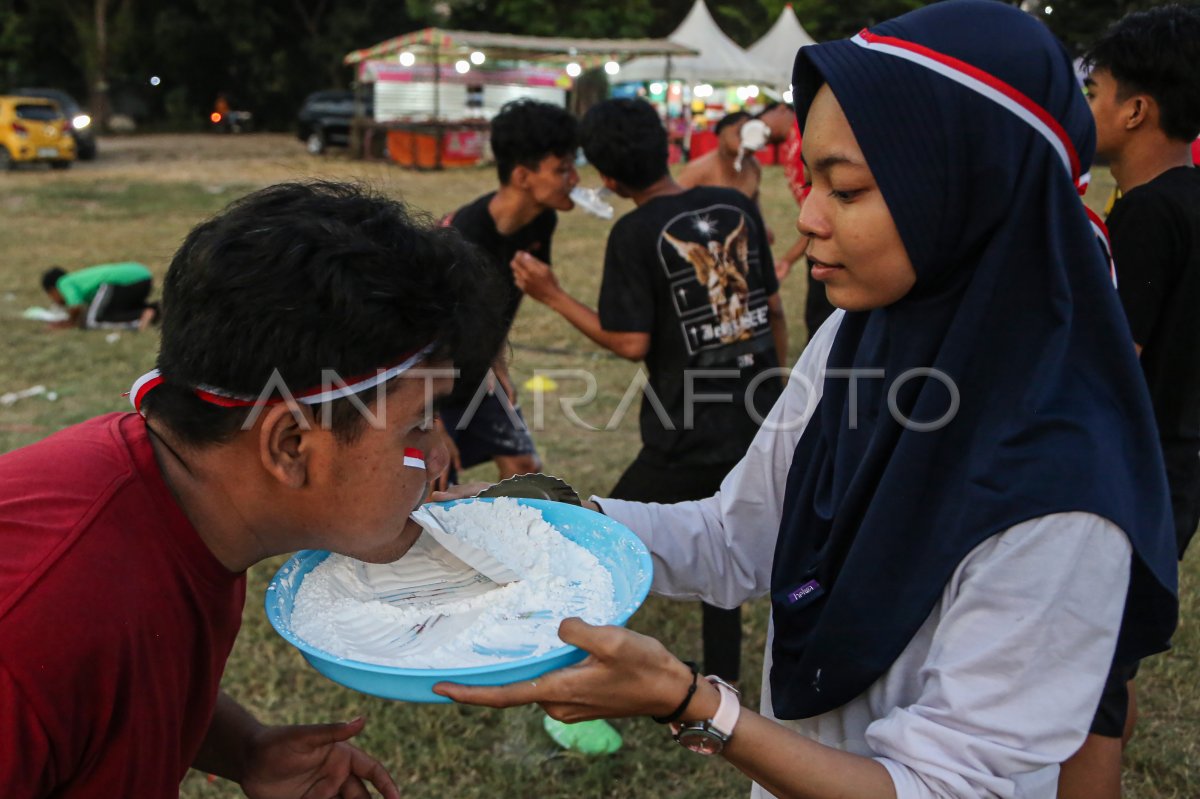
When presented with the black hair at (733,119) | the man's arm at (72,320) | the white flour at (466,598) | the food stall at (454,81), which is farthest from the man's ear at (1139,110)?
the food stall at (454,81)

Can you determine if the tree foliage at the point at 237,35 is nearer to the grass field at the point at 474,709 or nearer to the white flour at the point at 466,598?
the grass field at the point at 474,709

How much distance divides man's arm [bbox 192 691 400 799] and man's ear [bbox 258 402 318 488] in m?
0.61

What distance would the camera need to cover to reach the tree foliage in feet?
115

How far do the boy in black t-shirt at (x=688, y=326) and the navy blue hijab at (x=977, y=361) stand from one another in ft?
6.43

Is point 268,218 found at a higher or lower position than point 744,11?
lower

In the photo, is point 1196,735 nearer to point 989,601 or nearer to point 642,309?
point 642,309

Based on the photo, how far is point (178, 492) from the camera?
1490 mm

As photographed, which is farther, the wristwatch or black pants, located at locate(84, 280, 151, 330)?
black pants, located at locate(84, 280, 151, 330)

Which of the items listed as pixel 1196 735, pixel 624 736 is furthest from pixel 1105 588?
pixel 1196 735

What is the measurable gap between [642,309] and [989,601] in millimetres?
2363

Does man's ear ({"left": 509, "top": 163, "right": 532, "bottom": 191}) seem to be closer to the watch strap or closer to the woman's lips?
the woman's lips

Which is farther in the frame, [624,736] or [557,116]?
[557,116]

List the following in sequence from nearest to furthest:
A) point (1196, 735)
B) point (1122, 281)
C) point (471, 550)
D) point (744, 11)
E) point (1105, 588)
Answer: point (1105, 588), point (471, 550), point (1122, 281), point (1196, 735), point (744, 11)

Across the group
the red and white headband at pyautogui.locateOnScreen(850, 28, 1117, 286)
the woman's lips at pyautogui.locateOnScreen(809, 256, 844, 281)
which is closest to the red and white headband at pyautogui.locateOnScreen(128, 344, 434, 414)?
the woman's lips at pyautogui.locateOnScreen(809, 256, 844, 281)
